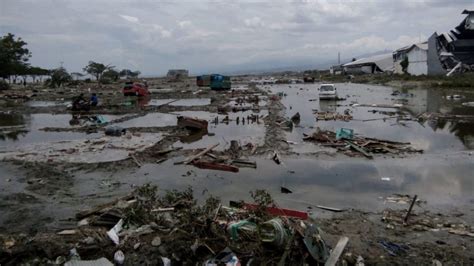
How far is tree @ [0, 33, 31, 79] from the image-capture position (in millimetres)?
67188

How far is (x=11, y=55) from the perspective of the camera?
230 ft

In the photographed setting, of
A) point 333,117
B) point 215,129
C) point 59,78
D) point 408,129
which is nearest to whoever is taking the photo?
point 408,129

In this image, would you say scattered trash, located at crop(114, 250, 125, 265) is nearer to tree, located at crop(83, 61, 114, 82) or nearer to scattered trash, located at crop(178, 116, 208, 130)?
scattered trash, located at crop(178, 116, 208, 130)

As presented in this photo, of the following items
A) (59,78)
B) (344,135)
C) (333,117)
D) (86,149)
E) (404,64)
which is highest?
(404,64)

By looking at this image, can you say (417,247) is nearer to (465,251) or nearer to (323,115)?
(465,251)

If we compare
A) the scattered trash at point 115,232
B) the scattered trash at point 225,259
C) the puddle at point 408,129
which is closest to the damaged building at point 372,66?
the puddle at point 408,129

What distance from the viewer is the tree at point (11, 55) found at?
67188 millimetres

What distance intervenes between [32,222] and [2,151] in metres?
11.6

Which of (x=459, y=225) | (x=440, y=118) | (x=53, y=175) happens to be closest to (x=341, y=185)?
(x=459, y=225)

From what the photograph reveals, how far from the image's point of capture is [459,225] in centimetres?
948

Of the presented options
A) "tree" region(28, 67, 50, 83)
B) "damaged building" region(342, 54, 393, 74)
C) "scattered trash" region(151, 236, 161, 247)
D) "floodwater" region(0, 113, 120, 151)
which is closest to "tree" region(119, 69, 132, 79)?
"tree" region(28, 67, 50, 83)

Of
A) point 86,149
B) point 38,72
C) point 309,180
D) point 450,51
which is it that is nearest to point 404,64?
point 450,51

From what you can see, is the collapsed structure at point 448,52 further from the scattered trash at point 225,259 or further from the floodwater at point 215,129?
the scattered trash at point 225,259

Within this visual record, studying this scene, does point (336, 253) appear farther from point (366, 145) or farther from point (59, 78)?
point (59, 78)
